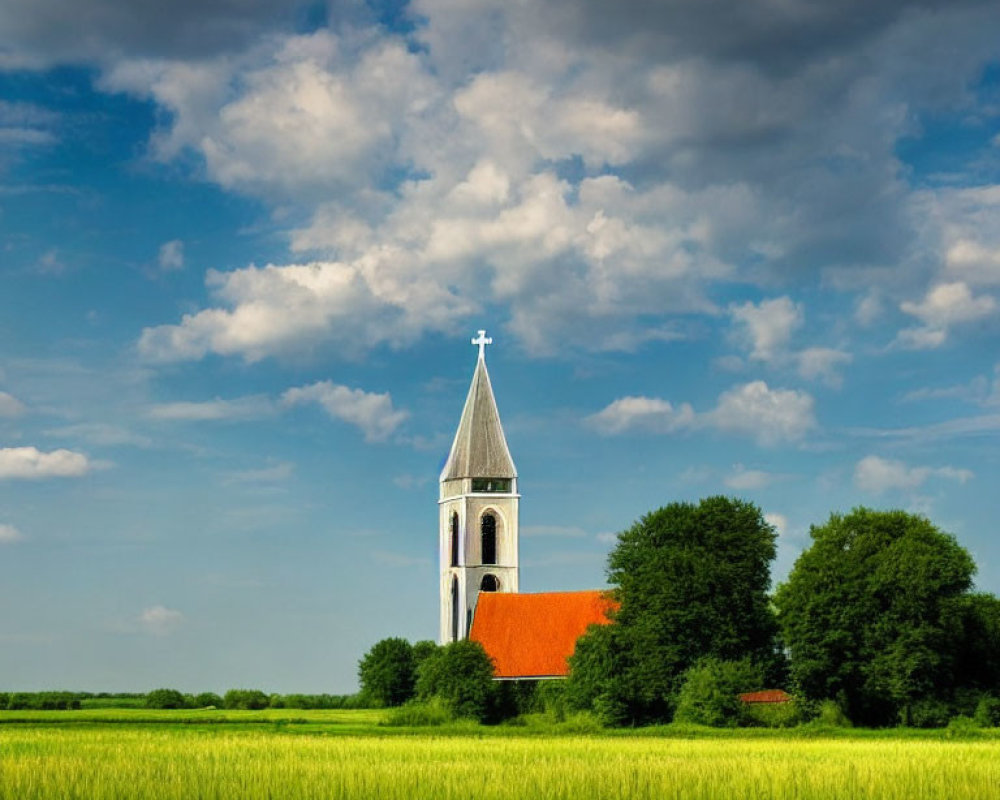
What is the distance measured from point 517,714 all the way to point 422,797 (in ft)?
178

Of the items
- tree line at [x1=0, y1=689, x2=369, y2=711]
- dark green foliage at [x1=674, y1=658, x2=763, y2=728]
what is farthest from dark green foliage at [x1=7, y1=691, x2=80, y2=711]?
dark green foliage at [x1=674, y1=658, x2=763, y2=728]

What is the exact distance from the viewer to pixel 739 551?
6656 cm

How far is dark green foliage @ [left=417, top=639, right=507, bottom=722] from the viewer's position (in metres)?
68.7

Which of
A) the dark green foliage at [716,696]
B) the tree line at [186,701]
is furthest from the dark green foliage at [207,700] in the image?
the dark green foliage at [716,696]

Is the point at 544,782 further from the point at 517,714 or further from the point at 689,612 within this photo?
the point at 517,714

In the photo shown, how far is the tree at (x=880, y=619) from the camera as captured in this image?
2340 inches

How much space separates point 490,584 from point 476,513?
17.8 ft

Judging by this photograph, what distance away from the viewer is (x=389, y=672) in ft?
338

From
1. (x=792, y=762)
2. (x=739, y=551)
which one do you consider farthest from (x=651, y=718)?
(x=792, y=762)

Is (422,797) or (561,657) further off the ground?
(561,657)

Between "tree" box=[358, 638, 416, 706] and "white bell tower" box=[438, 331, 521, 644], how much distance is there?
236 inches

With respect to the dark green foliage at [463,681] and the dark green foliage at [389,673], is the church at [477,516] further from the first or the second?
the dark green foliage at [463,681]

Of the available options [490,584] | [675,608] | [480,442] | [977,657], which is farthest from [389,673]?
[977,657]

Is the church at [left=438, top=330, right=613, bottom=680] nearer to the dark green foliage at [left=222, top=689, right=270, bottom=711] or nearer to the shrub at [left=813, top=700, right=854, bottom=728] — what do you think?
the dark green foliage at [left=222, top=689, right=270, bottom=711]
